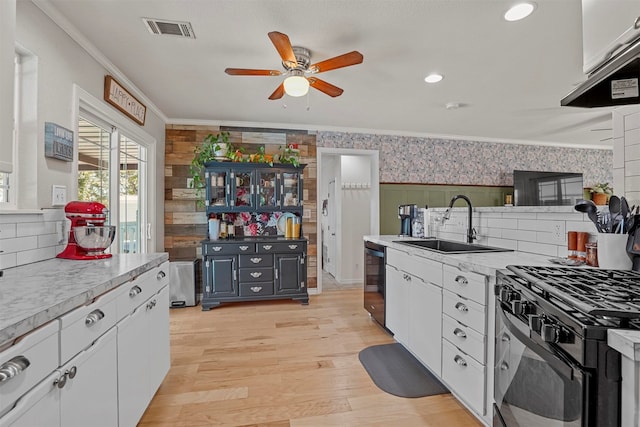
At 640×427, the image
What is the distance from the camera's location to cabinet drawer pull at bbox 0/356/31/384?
28.2 inches

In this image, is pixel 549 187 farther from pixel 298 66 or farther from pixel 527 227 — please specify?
pixel 298 66

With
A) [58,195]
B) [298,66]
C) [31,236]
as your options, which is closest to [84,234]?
[31,236]

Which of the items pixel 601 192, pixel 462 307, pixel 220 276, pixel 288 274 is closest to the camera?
pixel 462 307

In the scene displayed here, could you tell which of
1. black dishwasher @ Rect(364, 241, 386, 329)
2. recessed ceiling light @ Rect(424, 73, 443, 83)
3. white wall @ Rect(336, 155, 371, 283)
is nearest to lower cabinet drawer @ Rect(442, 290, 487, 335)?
black dishwasher @ Rect(364, 241, 386, 329)

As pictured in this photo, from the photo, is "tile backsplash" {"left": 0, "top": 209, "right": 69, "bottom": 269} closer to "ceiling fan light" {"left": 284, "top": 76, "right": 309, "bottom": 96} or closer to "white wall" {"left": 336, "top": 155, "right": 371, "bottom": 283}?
Answer: "ceiling fan light" {"left": 284, "top": 76, "right": 309, "bottom": 96}

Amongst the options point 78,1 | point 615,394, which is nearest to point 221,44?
point 78,1

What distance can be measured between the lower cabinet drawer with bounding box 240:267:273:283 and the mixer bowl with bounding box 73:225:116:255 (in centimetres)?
197

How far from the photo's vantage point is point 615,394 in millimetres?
704

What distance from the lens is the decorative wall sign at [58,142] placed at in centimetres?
183

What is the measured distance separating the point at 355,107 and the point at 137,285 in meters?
3.06

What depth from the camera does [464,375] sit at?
1.69 meters

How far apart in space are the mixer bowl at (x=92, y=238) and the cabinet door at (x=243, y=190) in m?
2.09

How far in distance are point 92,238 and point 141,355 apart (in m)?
0.77

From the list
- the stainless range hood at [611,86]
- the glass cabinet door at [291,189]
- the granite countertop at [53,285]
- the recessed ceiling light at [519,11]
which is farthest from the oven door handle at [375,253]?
A: the recessed ceiling light at [519,11]
